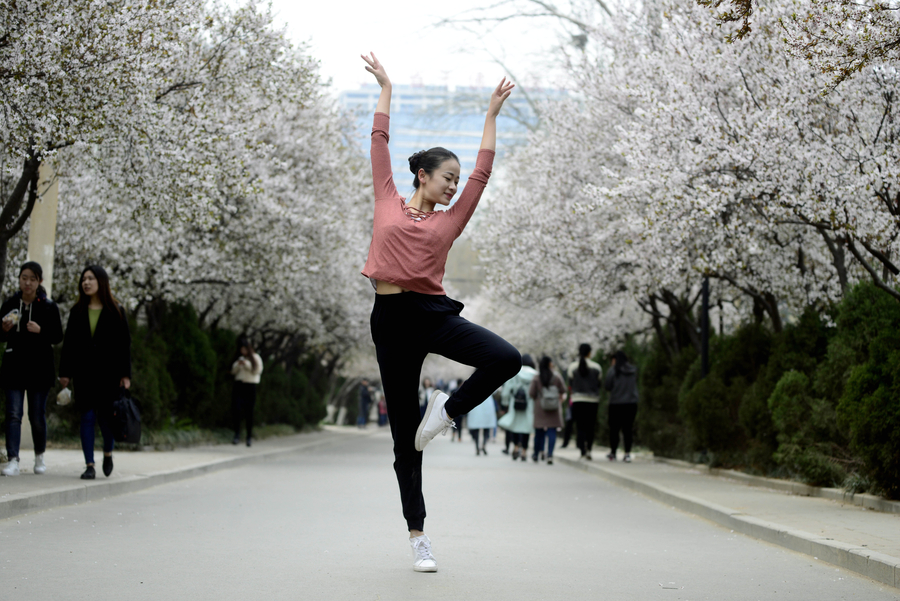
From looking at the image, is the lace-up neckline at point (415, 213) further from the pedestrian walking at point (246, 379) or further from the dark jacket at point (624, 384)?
the pedestrian walking at point (246, 379)

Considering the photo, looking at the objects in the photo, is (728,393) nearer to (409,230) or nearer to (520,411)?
(520,411)

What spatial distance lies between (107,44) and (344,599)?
22.3 ft

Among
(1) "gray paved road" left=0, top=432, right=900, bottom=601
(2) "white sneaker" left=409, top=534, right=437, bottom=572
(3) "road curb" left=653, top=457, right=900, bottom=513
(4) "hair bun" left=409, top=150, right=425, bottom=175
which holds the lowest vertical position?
(1) "gray paved road" left=0, top=432, right=900, bottom=601

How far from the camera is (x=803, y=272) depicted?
15.8 metres

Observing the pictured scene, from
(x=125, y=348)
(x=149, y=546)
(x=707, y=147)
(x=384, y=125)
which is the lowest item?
(x=149, y=546)

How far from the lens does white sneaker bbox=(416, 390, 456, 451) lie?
5.36 m

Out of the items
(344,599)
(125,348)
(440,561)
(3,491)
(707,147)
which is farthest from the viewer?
(707,147)

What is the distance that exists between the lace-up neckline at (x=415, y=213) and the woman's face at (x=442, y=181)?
9cm

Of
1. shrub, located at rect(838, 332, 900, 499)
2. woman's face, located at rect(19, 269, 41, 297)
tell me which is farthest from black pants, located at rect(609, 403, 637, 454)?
woman's face, located at rect(19, 269, 41, 297)

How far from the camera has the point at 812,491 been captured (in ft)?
37.4

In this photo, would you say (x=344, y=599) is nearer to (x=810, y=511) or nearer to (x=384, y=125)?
(x=384, y=125)

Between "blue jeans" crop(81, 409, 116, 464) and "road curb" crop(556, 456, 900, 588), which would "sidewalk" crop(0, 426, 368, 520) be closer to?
"blue jeans" crop(81, 409, 116, 464)

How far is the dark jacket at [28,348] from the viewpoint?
10.1m

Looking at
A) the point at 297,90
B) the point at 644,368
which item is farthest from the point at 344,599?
the point at 644,368
